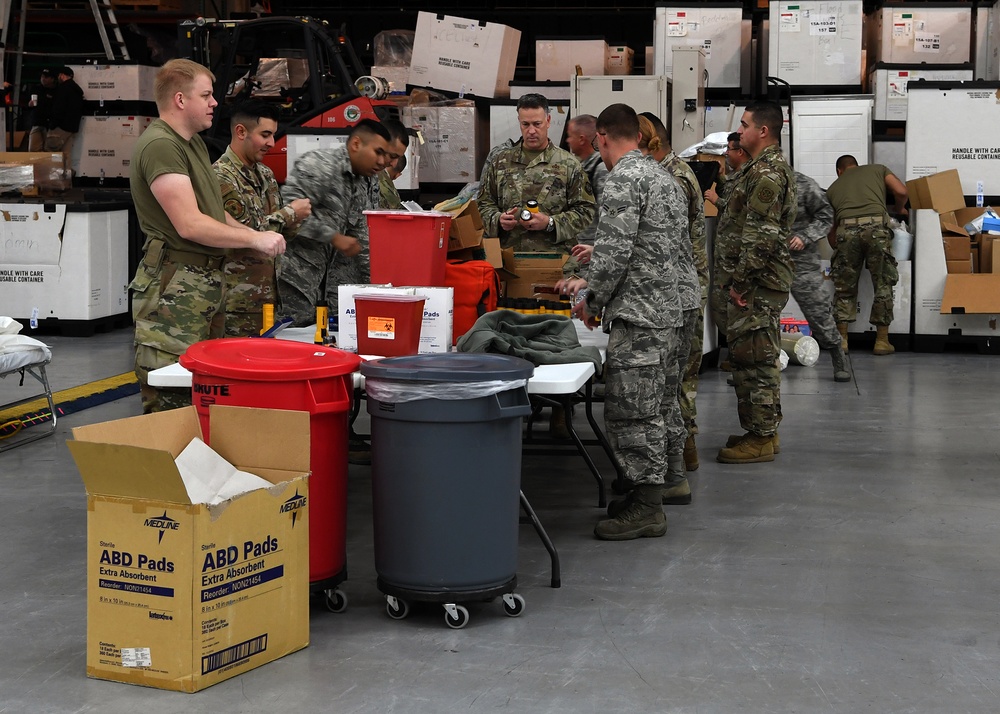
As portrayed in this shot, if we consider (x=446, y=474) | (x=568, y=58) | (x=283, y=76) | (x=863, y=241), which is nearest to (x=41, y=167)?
(x=283, y=76)

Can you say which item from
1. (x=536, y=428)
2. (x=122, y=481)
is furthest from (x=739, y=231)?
(x=122, y=481)

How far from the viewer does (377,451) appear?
137 inches

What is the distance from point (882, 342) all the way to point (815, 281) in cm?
160

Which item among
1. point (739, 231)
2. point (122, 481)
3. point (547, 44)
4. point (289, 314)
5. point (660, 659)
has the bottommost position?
point (660, 659)

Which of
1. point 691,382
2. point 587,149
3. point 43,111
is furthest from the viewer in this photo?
point 43,111

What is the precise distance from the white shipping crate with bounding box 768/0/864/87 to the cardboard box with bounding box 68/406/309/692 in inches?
335

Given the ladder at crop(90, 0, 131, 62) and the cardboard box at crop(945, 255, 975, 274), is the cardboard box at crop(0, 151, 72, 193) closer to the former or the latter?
the ladder at crop(90, 0, 131, 62)

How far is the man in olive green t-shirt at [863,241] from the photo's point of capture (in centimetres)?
920

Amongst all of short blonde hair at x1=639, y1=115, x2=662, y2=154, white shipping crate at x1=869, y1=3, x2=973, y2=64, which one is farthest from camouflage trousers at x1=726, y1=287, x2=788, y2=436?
white shipping crate at x1=869, y1=3, x2=973, y2=64

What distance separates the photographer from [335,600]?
11.9 ft

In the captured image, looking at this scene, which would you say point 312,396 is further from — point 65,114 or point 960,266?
point 65,114

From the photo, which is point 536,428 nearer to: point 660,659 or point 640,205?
point 640,205

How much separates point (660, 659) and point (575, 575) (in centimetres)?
80

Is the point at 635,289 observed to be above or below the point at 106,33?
below
